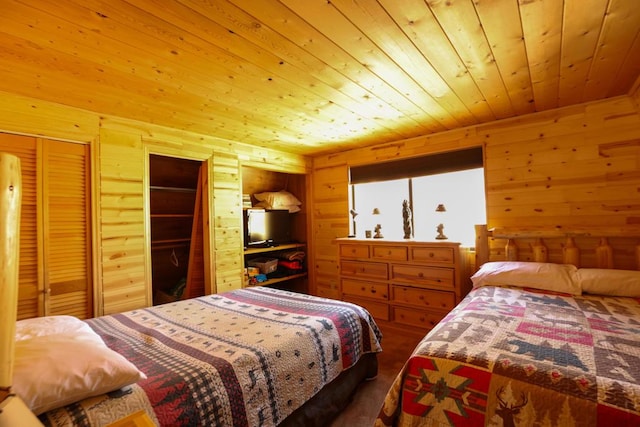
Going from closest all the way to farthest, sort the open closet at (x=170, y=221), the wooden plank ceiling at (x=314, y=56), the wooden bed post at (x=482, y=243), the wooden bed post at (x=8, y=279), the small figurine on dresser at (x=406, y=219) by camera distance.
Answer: the wooden bed post at (x=8, y=279) < the wooden plank ceiling at (x=314, y=56) < the wooden bed post at (x=482, y=243) < the small figurine on dresser at (x=406, y=219) < the open closet at (x=170, y=221)

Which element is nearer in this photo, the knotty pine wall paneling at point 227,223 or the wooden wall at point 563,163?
the wooden wall at point 563,163

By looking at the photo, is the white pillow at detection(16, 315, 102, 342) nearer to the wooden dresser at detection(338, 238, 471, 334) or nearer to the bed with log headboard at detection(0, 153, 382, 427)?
the bed with log headboard at detection(0, 153, 382, 427)

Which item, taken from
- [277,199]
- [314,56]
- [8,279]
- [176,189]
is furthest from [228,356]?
[277,199]

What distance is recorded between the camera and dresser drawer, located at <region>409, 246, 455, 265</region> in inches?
115

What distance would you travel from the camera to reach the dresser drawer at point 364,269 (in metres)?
3.35

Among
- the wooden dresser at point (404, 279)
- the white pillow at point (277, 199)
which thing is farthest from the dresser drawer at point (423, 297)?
the white pillow at point (277, 199)

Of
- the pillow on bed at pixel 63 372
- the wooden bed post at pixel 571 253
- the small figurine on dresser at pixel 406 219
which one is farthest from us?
the small figurine on dresser at pixel 406 219

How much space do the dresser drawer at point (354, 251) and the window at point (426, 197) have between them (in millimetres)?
524

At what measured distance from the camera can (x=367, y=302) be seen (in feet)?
11.4

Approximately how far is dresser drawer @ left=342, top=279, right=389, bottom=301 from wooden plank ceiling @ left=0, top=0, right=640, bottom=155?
183 centimetres

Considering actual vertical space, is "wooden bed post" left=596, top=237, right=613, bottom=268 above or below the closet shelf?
below

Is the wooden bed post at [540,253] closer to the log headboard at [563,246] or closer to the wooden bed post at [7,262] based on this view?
the log headboard at [563,246]

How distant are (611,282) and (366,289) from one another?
6.75ft

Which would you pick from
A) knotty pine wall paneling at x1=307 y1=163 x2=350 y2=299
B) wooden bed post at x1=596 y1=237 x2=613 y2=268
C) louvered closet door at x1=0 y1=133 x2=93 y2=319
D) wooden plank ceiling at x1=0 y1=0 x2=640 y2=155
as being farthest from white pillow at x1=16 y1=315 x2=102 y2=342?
wooden bed post at x1=596 y1=237 x2=613 y2=268
